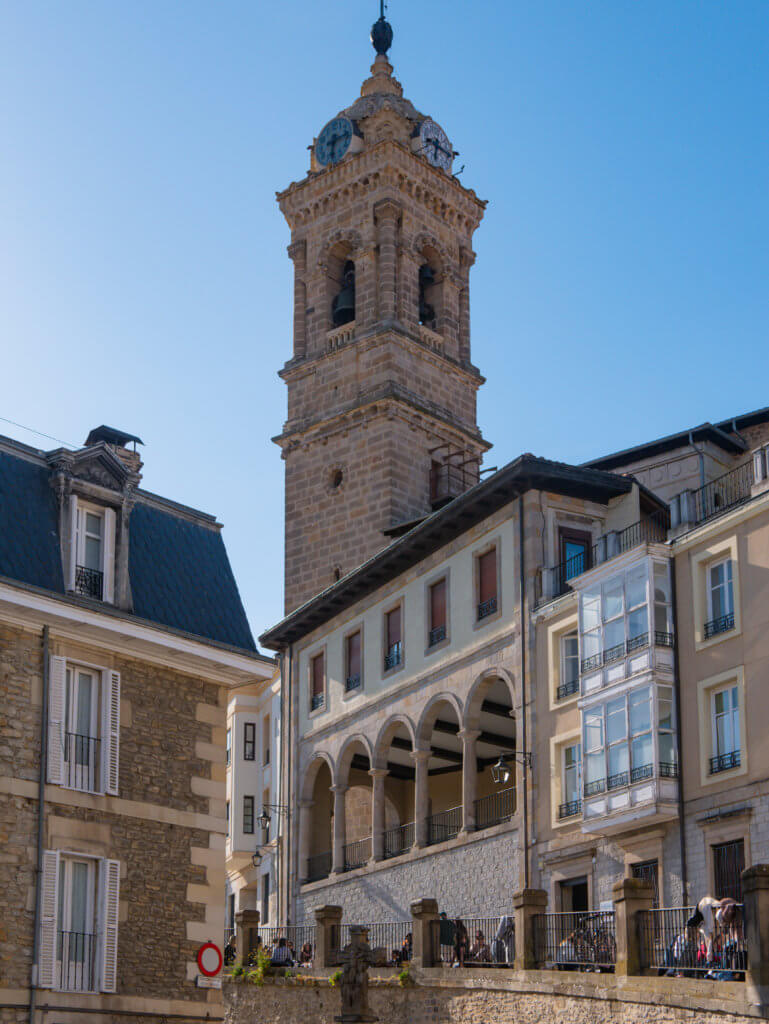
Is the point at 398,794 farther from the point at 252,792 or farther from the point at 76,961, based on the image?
the point at 76,961

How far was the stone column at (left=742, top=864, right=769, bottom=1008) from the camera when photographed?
2139 centimetres

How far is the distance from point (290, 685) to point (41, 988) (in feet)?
90.1

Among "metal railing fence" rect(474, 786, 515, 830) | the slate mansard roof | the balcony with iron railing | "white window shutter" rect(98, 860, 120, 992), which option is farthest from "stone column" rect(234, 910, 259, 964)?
"white window shutter" rect(98, 860, 120, 992)

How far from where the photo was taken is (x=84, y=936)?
795 inches

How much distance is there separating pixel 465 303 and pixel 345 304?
16.0ft

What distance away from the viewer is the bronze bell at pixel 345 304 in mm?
60562

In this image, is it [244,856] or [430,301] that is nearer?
[244,856]

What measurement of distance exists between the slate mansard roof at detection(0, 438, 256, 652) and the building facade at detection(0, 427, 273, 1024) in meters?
0.03

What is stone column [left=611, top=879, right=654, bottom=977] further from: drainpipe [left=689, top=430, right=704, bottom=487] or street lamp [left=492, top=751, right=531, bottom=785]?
drainpipe [left=689, top=430, right=704, bottom=487]

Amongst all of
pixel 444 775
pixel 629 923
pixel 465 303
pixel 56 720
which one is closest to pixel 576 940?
pixel 629 923

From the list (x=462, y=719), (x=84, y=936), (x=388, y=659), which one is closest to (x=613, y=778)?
(x=462, y=719)

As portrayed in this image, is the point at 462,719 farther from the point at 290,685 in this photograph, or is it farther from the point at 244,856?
the point at 244,856

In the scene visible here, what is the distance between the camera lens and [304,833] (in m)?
45.3

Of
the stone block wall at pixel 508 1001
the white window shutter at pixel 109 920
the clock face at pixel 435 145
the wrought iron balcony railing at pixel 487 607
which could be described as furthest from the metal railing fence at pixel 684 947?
the clock face at pixel 435 145
